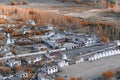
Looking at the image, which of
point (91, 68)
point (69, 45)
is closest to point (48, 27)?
point (69, 45)

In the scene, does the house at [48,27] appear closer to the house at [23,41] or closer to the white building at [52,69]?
the house at [23,41]

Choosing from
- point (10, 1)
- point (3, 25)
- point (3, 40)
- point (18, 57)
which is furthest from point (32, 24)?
point (10, 1)

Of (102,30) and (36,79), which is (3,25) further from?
(36,79)

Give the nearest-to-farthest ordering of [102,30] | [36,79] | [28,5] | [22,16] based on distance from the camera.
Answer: [36,79] → [102,30] → [22,16] → [28,5]

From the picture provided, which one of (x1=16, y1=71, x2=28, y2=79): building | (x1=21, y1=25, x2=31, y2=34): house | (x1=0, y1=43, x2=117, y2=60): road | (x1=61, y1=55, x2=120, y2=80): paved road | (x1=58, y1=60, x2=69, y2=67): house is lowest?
(x1=61, y1=55, x2=120, y2=80): paved road

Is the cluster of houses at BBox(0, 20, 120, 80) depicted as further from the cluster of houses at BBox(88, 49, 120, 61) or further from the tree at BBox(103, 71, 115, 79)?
the tree at BBox(103, 71, 115, 79)

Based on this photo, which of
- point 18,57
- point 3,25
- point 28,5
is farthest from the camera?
point 28,5

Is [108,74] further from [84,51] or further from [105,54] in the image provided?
[84,51]

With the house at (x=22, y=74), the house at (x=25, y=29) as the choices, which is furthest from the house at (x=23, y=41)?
the house at (x=22, y=74)

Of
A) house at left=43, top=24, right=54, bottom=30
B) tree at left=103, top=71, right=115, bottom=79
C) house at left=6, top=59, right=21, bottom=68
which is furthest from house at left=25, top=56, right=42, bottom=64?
house at left=43, top=24, right=54, bottom=30
